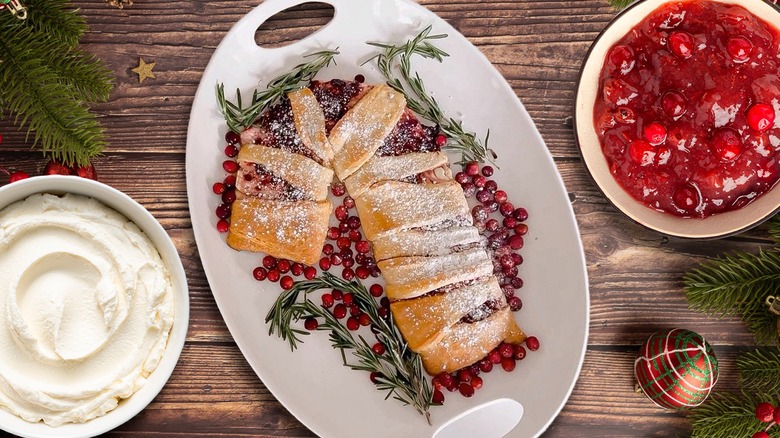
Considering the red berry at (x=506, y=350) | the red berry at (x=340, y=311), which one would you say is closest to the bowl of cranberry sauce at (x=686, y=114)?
the red berry at (x=506, y=350)

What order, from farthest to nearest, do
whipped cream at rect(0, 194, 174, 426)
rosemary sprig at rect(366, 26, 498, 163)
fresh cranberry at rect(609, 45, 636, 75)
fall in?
Result: rosemary sprig at rect(366, 26, 498, 163) → fresh cranberry at rect(609, 45, 636, 75) → whipped cream at rect(0, 194, 174, 426)

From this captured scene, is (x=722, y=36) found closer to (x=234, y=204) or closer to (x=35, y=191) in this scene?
(x=234, y=204)

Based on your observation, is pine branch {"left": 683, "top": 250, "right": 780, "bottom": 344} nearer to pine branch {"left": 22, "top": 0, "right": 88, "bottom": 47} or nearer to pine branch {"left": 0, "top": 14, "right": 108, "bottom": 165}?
pine branch {"left": 0, "top": 14, "right": 108, "bottom": 165}

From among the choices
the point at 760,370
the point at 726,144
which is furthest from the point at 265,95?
the point at 760,370

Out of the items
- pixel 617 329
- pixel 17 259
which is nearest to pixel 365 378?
pixel 617 329

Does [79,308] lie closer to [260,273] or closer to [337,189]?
[260,273]

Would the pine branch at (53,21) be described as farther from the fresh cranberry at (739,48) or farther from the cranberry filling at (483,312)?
the fresh cranberry at (739,48)

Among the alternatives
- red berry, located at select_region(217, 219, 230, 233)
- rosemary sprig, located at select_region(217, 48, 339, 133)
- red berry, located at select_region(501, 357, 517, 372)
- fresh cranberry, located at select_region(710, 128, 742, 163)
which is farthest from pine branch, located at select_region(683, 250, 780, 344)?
red berry, located at select_region(217, 219, 230, 233)
